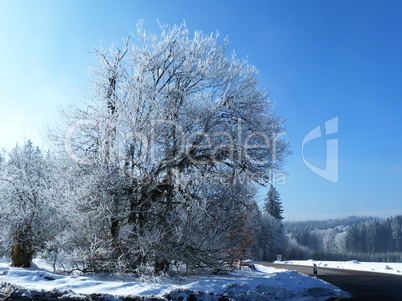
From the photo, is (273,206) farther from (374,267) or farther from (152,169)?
(152,169)

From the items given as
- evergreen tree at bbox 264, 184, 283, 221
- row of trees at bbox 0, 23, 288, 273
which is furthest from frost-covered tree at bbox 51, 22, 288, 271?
evergreen tree at bbox 264, 184, 283, 221

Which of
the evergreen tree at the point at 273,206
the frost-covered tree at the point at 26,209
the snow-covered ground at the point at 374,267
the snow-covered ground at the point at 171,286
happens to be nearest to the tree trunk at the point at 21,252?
the frost-covered tree at the point at 26,209

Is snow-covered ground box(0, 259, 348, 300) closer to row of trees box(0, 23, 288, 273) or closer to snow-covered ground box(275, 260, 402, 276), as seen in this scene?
row of trees box(0, 23, 288, 273)

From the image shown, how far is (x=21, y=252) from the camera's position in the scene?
1509 centimetres

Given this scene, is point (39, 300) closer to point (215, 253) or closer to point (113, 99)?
point (215, 253)

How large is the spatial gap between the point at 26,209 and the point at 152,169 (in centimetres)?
663

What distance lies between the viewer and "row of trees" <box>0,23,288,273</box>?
12.5m

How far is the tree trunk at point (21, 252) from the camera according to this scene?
49.0 feet

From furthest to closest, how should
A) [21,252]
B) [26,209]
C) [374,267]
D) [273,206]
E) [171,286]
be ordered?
[273,206] → [374,267] → [26,209] → [21,252] → [171,286]

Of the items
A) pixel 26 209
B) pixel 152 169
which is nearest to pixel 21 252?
pixel 26 209

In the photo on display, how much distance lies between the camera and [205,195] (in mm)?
13125

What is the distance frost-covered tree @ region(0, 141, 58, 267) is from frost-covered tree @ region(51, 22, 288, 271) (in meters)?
3.38

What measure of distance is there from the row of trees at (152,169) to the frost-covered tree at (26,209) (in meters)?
0.05

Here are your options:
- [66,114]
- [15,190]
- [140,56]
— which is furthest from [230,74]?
[15,190]
